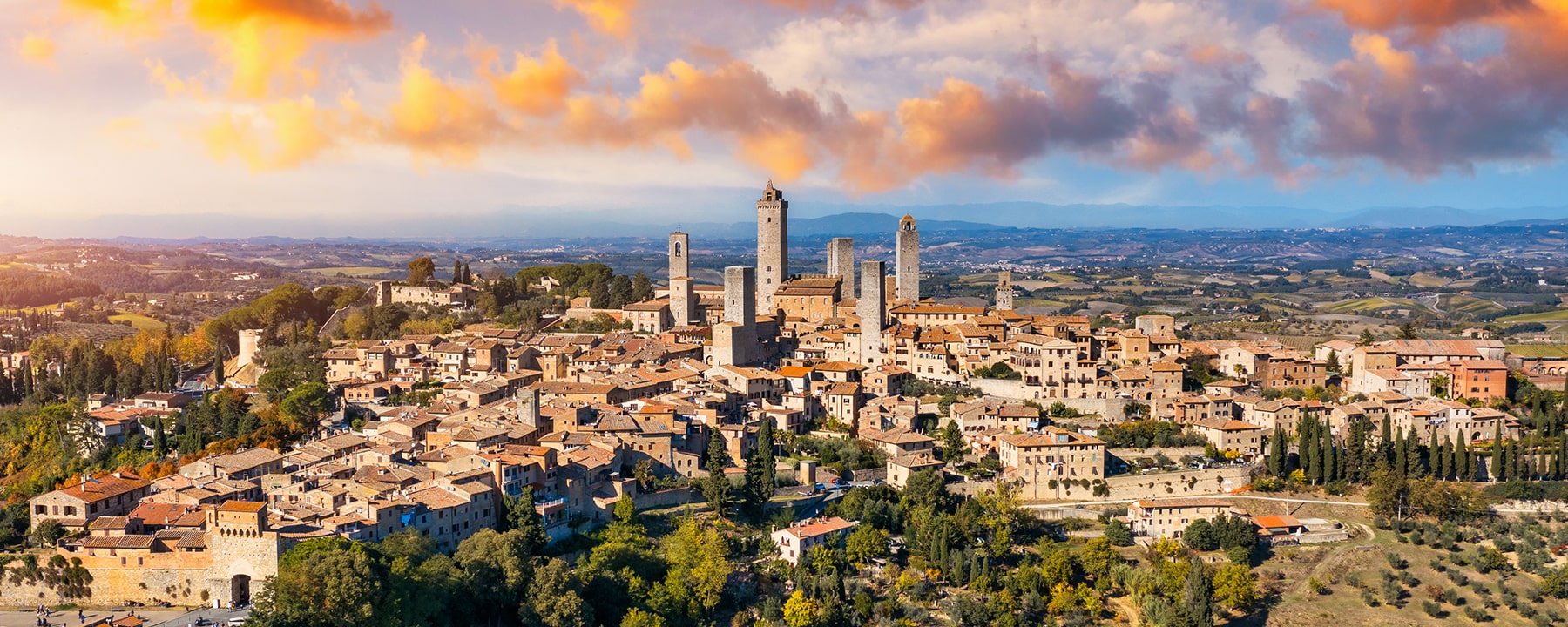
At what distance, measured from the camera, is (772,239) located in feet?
152

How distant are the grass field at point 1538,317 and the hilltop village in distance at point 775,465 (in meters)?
43.4

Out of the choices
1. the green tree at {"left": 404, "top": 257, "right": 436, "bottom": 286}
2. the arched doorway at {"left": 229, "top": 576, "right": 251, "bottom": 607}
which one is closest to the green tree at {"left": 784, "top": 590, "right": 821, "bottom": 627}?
the arched doorway at {"left": 229, "top": 576, "right": 251, "bottom": 607}

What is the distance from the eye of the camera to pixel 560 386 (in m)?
33.0

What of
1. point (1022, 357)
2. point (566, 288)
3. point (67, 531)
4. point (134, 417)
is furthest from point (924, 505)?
point (566, 288)

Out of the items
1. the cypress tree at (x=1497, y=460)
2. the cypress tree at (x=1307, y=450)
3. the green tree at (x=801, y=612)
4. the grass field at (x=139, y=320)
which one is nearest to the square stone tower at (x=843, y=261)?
the cypress tree at (x=1307, y=450)

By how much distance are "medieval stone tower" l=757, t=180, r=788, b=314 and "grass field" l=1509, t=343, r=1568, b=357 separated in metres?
28.7

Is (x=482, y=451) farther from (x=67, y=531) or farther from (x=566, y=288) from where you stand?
(x=566, y=288)

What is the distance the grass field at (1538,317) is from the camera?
77.6m

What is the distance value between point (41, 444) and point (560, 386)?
1324 cm

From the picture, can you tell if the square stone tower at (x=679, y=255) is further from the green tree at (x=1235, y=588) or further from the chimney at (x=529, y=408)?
the green tree at (x=1235, y=588)

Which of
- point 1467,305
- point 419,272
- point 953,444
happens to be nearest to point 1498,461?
point 953,444

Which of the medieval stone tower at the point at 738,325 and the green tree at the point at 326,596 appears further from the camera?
the medieval stone tower at the point at 738,325

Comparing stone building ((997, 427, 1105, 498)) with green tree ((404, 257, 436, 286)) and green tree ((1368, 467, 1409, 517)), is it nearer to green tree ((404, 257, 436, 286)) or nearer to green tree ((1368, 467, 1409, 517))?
green tree ((1368, 467, 1409, 517))

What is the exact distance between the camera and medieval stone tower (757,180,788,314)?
4541 centimetres
